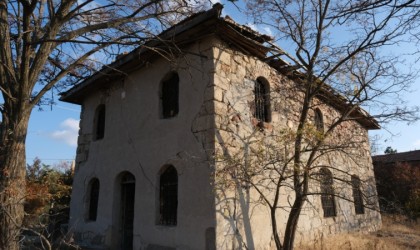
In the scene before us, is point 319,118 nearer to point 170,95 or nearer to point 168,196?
point 170,95

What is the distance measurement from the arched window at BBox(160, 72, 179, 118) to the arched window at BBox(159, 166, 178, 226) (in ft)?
4.20

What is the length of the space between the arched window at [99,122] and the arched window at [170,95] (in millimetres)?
2840

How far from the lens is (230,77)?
6551 millimetres

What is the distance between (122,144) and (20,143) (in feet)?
10.8

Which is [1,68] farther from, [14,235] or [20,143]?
[14,235]

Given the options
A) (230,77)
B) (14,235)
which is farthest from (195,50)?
(14,235)

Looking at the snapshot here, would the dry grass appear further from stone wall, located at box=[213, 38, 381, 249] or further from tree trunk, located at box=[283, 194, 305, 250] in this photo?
tree trunk, located at box=[283, 194, 305, 250]

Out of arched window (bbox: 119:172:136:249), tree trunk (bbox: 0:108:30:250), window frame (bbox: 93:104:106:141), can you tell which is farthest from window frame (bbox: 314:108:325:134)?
tree trunk (bbox: 0:108:30:250)

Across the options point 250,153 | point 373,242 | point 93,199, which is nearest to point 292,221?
point 250,153

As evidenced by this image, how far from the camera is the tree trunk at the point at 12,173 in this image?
4250 mm

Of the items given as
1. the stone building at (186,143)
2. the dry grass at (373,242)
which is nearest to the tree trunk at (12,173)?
the stone building at (186,143)

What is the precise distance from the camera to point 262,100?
24.0 feet

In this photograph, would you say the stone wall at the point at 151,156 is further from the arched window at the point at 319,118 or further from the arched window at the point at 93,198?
the arched window at the point at 319,118

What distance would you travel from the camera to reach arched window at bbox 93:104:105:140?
30.5ft
